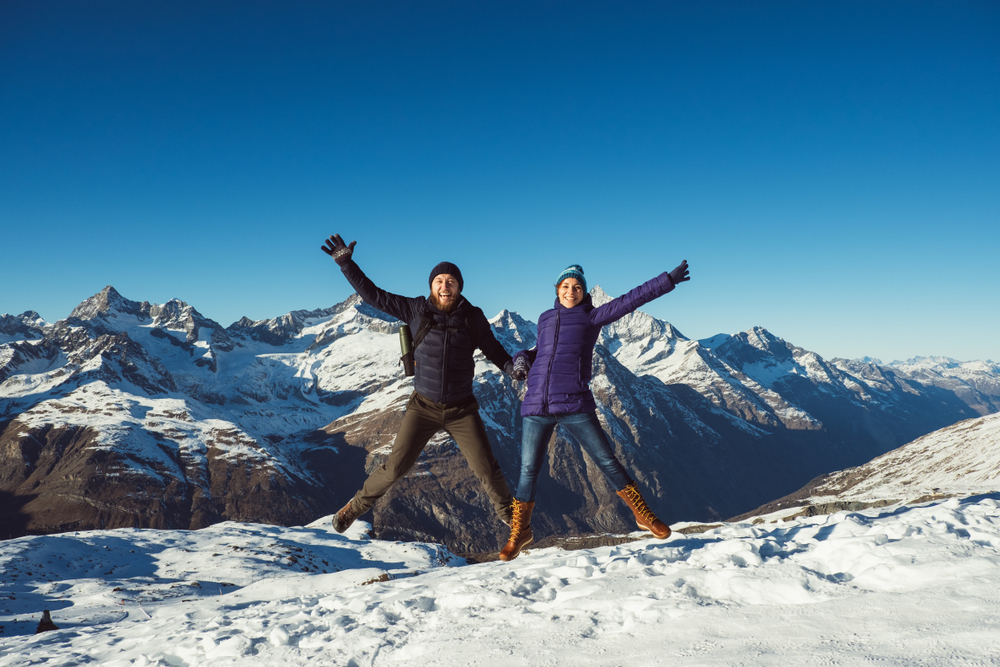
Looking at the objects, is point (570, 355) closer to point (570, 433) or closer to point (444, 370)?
point (570, 433)

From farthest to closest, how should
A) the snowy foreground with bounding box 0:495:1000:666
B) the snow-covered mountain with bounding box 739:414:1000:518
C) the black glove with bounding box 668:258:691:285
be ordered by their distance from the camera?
the snow-covered mountain with bounding box 739:414:1000:518
the black glove with bounding box 668:258:691:285
the snowy foreground with bounding box 0:495:1000:666

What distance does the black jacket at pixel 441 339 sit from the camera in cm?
977

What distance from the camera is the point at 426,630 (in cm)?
709

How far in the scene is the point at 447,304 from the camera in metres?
9.99

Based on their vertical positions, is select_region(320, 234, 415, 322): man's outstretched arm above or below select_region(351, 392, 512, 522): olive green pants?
above

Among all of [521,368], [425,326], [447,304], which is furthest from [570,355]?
[425,326]

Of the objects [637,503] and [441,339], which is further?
[637,503]

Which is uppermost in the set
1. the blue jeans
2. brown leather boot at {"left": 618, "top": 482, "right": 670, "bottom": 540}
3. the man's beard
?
the man's beard

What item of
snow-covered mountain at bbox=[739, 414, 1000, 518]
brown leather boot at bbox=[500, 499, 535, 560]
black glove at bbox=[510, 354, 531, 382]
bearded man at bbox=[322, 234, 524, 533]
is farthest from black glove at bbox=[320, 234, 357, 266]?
snow-covered mountain at bbox=[739, 414, 1000, 518]

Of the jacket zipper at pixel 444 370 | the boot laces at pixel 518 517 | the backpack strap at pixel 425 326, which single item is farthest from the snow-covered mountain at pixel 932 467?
the backpack strap at pixel 425 326

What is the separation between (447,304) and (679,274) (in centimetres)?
424

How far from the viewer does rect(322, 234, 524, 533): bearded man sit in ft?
32.2

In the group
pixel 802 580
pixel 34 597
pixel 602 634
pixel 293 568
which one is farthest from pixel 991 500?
pixel 293 568

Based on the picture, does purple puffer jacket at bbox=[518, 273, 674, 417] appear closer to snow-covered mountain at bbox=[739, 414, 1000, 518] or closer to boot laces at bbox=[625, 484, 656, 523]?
boot laces at bbox=[625, 484, 656, 523]
